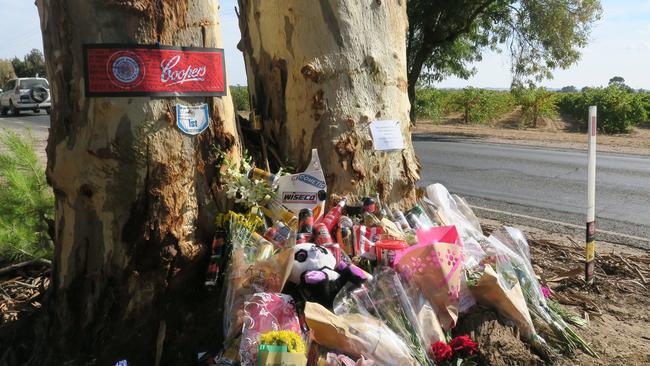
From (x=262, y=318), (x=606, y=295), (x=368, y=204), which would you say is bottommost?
(x=606, y=295)

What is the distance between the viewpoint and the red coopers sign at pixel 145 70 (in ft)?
9.21

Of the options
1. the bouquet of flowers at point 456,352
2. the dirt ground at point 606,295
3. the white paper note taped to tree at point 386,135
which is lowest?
the dirt ground at point 606,295

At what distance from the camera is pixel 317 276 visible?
282 centimetres

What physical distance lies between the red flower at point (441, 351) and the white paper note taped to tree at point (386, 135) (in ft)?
4.65

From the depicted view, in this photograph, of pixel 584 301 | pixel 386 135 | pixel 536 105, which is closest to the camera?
pixel 386 135

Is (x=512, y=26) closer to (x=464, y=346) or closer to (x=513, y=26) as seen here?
(x=513, y=26)

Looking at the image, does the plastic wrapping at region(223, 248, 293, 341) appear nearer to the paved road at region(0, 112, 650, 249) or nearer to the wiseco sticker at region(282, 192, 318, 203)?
the wiseco sticker at region(282, 192, 318, 203)

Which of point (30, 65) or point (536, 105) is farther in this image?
point (30, 65)

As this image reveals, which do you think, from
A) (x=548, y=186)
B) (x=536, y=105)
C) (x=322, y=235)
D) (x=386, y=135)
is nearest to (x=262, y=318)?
(x=322, y=235)

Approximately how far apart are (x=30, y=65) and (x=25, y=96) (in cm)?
4198

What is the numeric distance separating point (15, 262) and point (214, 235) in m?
2.29

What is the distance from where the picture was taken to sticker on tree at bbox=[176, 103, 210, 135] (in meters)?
3.01

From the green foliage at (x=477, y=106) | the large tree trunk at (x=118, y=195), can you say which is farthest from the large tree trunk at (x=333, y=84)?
the green foliage at (x=477, y=106)

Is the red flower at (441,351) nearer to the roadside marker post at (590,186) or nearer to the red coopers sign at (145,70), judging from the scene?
the red coopers sign at (145,70)
